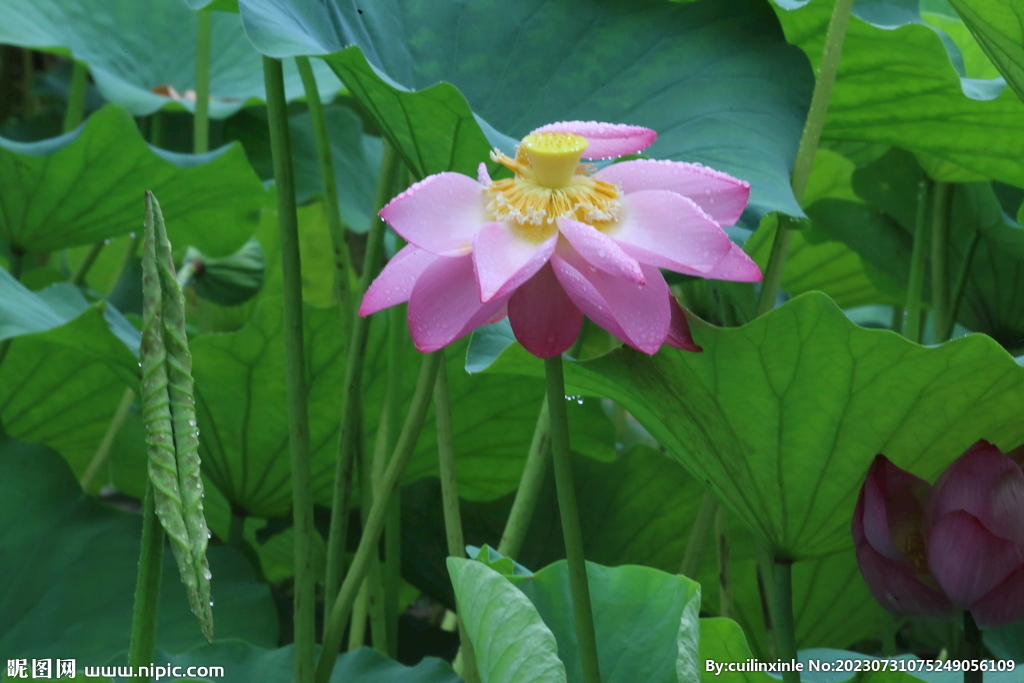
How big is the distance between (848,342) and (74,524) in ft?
2.06

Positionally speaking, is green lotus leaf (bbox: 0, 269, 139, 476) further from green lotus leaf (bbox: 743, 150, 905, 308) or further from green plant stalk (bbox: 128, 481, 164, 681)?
green lotus leaf (bbox: 743, 150, 905, 308)

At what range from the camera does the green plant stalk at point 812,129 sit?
0.52 m

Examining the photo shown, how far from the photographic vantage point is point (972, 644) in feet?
1.41

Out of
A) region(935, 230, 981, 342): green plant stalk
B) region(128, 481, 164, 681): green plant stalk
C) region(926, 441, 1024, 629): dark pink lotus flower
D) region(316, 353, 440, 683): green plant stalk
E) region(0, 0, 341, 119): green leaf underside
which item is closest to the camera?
region(128, 481, 164, 681): green plant stalk

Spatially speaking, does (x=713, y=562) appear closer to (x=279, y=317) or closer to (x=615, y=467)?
(x=615, y=467)

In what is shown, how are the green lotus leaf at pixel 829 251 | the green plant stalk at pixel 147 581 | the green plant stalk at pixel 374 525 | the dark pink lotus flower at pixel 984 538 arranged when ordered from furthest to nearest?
the green lotus leaf at pixel 829 251 < the green plant stalk at pixel 374 525 < the dark pink lotus flower at pixel 984 538 < the green plant stalk at pixel 147 581

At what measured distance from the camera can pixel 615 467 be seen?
2.57 feet

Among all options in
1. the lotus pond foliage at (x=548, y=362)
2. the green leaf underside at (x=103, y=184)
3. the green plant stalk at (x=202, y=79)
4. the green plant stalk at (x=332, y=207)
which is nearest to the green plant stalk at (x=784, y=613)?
the lotus pond foliage at (x=548, y=362)

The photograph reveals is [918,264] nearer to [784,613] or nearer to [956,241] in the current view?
[956,241]

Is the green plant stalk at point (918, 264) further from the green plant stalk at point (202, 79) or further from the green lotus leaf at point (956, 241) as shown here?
the green plant stalk at point (202, 79)

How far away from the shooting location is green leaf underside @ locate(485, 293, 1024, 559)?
0.43 meters

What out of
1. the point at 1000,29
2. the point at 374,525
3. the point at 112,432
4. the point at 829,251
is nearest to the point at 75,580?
the point at 112,432

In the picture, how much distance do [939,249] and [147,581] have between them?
2.20ft

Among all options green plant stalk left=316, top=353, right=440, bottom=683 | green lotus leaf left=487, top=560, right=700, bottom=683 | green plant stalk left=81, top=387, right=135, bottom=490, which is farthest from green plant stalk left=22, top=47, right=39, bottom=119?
green lotus leaf left=487, top=560, right=700, bottom=683
